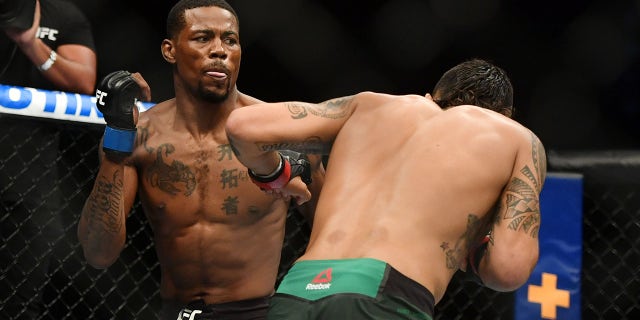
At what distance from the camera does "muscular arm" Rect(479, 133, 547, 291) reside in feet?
5.70

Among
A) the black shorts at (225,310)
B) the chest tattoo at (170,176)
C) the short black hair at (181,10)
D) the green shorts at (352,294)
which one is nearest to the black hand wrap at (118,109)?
the chest tattoo at (170,176)

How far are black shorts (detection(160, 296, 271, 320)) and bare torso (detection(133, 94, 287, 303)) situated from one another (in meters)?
0.02

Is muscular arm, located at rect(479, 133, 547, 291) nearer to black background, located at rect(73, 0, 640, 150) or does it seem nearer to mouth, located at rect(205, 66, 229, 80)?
mouth, located at rect(205, 66, 229, 80)

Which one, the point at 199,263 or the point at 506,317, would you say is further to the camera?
the point at 506,317

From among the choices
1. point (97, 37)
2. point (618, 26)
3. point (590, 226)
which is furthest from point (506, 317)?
point (97, 37)

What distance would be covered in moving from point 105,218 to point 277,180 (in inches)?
20.9

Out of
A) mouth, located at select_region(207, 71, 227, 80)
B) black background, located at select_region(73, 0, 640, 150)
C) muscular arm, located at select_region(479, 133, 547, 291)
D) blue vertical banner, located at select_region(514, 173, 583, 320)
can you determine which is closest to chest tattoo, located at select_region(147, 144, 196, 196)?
mouth, located at select_region(207, 71, 227, 80)

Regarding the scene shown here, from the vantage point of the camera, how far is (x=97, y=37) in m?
3.74

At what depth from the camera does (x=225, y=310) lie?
2.32 meters

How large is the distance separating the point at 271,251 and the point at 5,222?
0.90 metres

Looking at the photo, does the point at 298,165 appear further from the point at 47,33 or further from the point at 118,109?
the point at 47,33

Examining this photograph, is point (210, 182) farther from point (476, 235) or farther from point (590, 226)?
point (590, 226)

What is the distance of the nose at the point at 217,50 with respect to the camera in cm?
241

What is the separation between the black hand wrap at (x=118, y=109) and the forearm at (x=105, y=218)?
6cm
